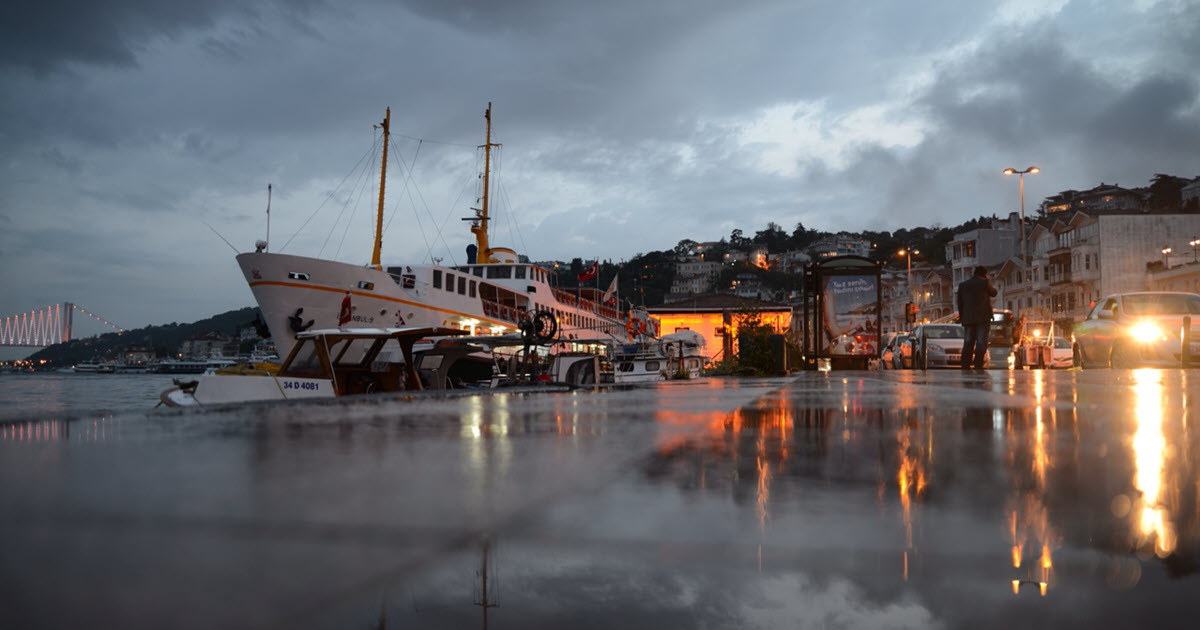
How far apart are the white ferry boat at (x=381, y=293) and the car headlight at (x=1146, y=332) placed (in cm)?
1554

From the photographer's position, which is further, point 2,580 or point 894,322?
point 894,322

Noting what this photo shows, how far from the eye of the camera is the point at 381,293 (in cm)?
2762

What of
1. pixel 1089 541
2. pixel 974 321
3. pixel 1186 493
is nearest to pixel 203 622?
pixel 1089 541

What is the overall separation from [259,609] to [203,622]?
0.05m

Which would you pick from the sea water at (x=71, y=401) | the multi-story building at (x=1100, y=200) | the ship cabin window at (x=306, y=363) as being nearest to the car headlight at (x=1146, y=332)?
the ship cabin window at (x=306, y=363)

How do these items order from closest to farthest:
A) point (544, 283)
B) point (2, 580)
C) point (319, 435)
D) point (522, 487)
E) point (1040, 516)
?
point (2, 580) < point (1040, 516) < point (522, 487) < point (319, 435) < point (544, 283)

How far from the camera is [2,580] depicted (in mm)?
852

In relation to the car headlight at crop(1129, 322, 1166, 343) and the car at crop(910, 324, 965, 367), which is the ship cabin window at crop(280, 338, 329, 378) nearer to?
the car headlight at crop(1129, 322, 1166, 343)

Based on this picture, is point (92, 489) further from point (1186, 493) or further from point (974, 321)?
point (974, 321)

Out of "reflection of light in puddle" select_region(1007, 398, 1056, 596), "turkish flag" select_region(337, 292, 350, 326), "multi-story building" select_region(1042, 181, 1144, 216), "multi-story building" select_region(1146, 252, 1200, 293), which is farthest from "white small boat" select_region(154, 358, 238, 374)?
"multi-story building" select_region(1042, 181, 1144, 216)

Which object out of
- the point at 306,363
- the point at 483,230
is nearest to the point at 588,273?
the point at 483,230

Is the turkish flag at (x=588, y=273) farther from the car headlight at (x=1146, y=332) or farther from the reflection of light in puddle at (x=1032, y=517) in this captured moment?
the reflection of light in puddle at (x=1032, y=517)

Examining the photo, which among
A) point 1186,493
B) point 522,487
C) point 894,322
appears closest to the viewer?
point 1186,493

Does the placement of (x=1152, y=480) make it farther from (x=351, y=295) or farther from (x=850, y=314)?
(x=351, y=295)
